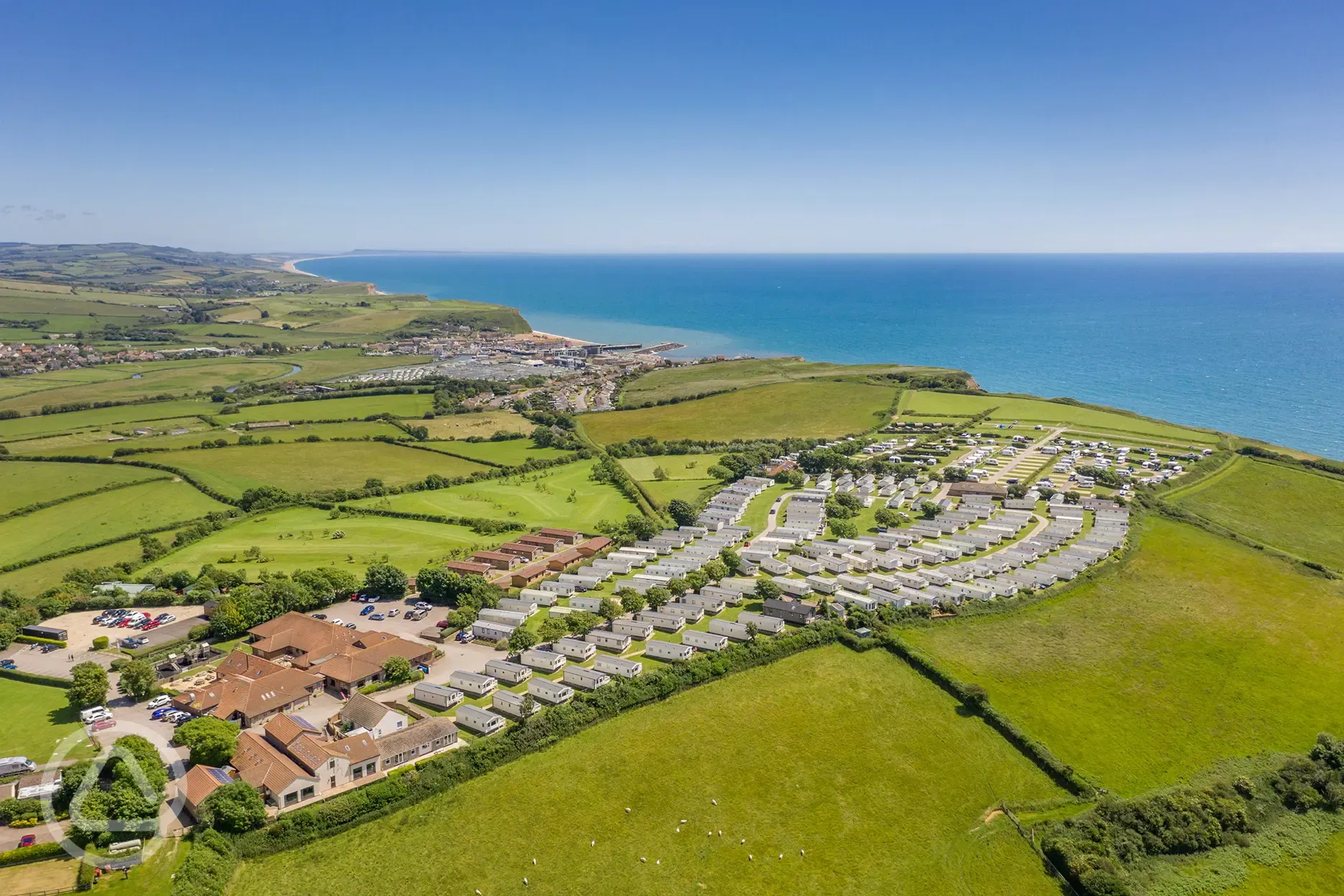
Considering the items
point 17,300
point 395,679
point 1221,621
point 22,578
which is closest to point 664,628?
point 395,679

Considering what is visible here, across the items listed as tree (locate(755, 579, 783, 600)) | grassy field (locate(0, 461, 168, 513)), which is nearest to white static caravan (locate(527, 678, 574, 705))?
tree (locate(755, 579, 783, 600))

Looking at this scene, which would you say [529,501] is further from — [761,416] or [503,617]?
[761,416]

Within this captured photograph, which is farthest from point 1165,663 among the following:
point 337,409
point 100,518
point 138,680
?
point 337,409

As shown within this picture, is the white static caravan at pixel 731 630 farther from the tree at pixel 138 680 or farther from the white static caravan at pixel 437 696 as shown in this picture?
the tree at pixel 138 680

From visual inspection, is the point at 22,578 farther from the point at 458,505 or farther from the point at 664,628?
the point at 664,628

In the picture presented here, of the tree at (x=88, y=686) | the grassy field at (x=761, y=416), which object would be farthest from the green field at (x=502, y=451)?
the tree at (x=88, y=686)
